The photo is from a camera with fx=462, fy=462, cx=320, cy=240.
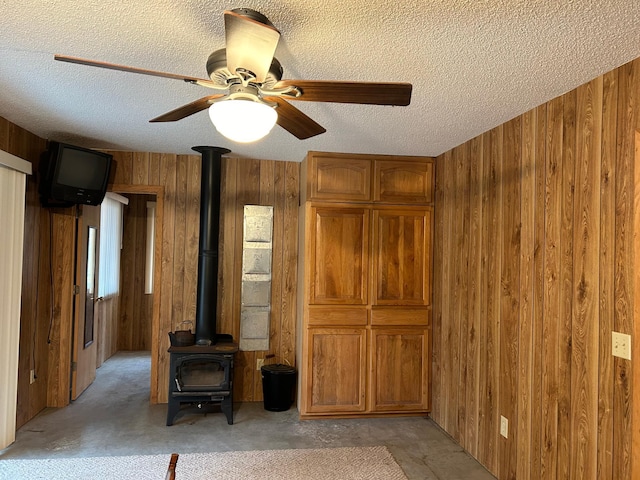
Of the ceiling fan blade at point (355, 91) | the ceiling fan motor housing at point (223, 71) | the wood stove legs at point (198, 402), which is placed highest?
the ceiling fan motor housing at point (223, 71)

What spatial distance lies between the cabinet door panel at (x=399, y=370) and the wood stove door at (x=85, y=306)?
2.78 meters

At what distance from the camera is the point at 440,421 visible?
400cm

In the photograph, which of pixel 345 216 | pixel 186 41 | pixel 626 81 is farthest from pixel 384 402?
pixel 186 41

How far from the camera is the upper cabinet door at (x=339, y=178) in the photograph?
4117mm

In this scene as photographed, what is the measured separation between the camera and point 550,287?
2.63m

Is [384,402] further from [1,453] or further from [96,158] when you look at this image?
[96,158]

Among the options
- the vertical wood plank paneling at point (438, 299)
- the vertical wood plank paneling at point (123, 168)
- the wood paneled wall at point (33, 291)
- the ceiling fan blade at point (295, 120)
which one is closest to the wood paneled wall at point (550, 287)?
the vertical wood plank paneling at point (438, 299)

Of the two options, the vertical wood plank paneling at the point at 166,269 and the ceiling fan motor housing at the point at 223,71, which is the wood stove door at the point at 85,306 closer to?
the vertical wood plank paneling at the point at 166,269

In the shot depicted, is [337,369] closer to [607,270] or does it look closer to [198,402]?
[198,402]

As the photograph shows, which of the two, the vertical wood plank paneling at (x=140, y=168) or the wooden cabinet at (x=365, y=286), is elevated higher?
the vertical wood plank paneling at (x=140, y=168)

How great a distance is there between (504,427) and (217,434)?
217 centimetres

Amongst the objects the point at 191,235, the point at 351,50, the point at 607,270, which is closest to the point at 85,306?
the point at 191,235

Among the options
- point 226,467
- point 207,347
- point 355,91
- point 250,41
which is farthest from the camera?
point 207,347

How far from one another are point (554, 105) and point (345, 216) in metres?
1.96
